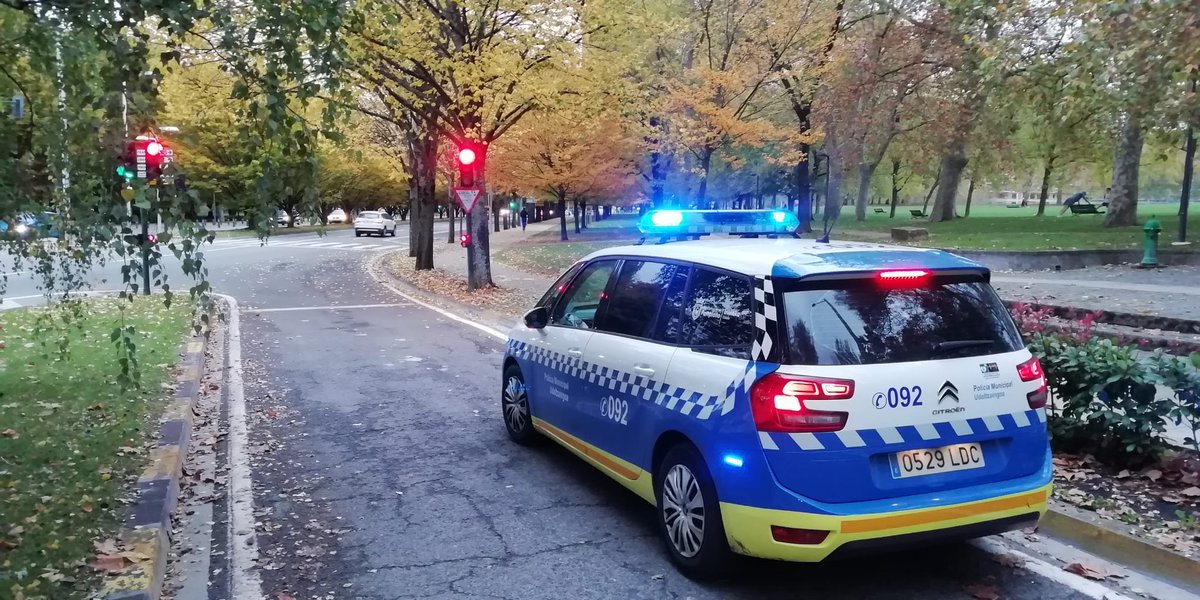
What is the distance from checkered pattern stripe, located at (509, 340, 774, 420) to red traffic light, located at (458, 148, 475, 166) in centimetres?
1240


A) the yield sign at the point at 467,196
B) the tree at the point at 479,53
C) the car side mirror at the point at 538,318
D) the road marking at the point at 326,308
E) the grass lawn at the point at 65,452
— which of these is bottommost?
the road marking at the point at 326,308

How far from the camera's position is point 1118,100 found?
41.6 ft

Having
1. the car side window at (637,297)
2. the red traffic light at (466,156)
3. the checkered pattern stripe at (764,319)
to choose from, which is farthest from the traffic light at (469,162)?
the checkered pattern stripe at (764,319)

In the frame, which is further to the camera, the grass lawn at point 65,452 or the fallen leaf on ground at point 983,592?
the grass lawn at point 65,452

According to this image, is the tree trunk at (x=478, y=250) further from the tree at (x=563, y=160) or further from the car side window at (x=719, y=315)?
the car side window at (x=719, y=315)

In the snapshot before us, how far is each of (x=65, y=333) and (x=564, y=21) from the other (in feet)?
36.7

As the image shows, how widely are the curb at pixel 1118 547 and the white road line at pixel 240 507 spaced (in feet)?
14.4

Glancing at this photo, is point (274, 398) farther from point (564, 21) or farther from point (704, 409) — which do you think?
point (564, 21)

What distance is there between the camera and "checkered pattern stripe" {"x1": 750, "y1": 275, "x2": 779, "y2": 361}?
3.98 m

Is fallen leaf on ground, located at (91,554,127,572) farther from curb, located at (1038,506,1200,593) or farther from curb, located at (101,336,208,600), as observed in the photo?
curb, located at (1038,506,1200,593)

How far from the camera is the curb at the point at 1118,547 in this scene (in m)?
4.31

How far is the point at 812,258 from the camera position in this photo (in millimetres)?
4234

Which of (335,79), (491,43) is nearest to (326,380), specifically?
(335,79)

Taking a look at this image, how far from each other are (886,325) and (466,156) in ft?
49.6
